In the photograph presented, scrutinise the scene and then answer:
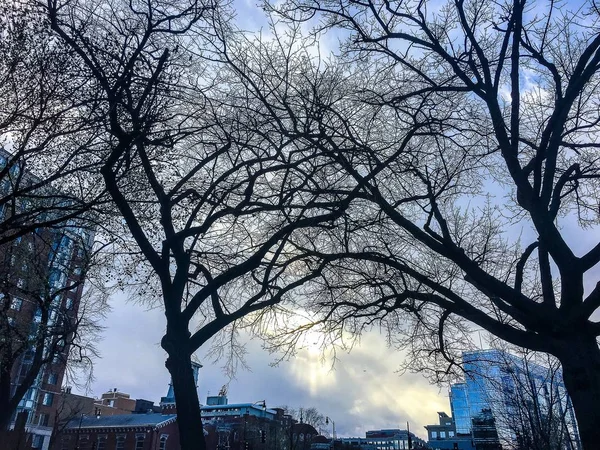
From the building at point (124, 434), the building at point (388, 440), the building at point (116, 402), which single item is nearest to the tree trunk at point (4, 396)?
the building at point (124, 434)

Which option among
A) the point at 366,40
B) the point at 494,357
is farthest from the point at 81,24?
the point at 494,357

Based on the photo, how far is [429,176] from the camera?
31.7ft

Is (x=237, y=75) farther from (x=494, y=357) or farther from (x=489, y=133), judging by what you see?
(x=494, y=357)

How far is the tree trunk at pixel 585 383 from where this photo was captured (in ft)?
21.7

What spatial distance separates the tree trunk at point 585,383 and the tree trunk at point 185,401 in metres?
5.69

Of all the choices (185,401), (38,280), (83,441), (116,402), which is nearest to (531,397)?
(185,401)

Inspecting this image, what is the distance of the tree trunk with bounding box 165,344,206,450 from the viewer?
7.84 m

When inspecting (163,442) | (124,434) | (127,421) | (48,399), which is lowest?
(163,442)

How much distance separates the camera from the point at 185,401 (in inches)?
315

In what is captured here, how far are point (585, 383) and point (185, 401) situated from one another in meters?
6.09

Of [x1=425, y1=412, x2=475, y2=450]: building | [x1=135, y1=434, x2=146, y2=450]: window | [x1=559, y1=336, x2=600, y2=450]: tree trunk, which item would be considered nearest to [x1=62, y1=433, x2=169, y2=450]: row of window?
[x1=135, y1=434, x2=146, y2=450]: window

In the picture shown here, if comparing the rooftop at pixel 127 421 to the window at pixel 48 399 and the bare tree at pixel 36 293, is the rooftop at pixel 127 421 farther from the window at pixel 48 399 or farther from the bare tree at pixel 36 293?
the bare tree at pixel 36 293

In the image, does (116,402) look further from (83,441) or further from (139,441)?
(139,441)

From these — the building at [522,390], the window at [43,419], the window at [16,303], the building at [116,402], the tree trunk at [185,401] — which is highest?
the building at [116,402]
